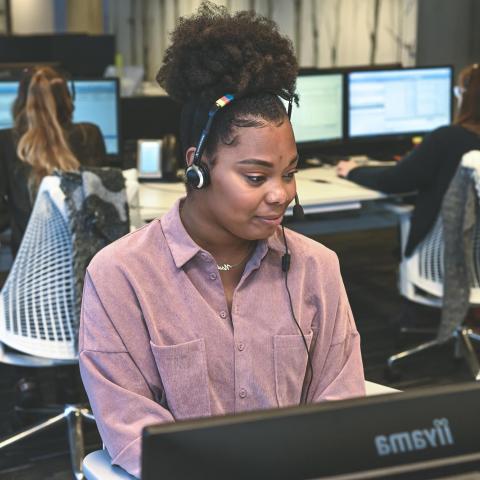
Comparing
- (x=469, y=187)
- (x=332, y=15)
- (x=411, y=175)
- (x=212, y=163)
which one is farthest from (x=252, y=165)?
(x=332, y=15)

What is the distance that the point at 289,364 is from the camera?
1440mm

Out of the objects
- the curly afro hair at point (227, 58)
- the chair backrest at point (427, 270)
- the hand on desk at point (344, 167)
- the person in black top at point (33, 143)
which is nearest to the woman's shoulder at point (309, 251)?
the curly afro hair at point (227, 58)

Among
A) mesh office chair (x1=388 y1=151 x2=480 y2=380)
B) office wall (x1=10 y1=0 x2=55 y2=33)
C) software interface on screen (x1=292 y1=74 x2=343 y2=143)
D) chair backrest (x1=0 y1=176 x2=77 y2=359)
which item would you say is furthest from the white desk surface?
office wall (x1=10 y1=0 x2=55 y2=33)

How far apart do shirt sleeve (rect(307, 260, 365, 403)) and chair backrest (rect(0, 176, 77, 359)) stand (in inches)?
54.1

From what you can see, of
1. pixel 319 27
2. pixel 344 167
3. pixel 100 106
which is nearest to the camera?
pixel 344 167

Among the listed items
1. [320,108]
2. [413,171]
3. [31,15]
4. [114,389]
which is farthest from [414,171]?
[31,15]

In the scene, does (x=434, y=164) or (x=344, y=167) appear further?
(x=344, y=167)

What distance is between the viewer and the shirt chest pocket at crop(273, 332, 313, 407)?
1431 millimetres

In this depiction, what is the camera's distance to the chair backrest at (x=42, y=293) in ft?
8.96

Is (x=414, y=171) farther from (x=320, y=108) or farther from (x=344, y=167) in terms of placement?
(x=320, y=108)

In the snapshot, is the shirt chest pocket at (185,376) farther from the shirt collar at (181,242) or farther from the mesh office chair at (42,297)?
the mesh office chair at (42,297)

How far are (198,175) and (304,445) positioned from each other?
644 millimetres

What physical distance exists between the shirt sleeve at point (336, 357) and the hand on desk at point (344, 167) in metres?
2.54

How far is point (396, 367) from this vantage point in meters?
3.77
